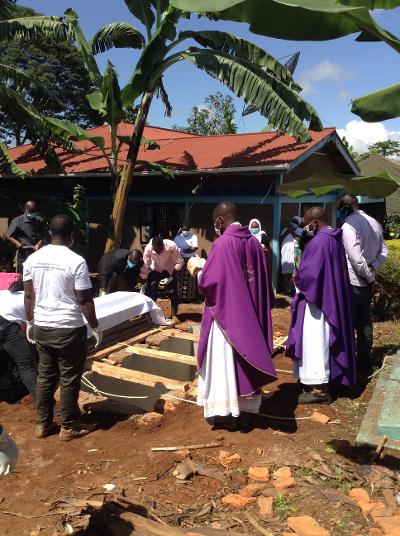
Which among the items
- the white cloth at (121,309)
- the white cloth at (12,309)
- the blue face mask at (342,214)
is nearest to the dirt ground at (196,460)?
the white cloth at (12,309)

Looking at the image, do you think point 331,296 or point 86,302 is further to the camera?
point 331,296

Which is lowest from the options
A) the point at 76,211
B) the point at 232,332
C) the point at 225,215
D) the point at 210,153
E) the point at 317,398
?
the point at 317,398

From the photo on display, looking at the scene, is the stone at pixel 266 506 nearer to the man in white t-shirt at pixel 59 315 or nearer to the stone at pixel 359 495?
the stone at pixel 359 495

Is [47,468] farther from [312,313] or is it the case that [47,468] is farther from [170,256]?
[170,256]

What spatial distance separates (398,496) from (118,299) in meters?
4.87

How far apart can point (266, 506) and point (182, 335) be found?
4.33 metres

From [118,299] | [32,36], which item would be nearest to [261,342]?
[118,299]

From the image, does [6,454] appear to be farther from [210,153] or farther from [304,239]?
[210,153]

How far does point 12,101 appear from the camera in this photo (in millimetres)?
10469

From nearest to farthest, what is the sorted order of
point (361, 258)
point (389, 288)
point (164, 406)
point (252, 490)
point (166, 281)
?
point (252, 490)
point (164, 406)
point (361, 258)
point (166, 281)
point (389, 288)

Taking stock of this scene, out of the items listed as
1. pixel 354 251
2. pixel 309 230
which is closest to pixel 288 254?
Result: pixel 354 251

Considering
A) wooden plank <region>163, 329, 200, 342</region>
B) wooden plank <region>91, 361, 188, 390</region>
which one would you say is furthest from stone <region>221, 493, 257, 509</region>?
wooden plank <region>163, 329, 200, 342</region>

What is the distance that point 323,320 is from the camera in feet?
16.4

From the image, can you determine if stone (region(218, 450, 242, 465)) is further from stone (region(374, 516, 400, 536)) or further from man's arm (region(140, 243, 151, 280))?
man's arm (region(140, 243, 151, 280))
